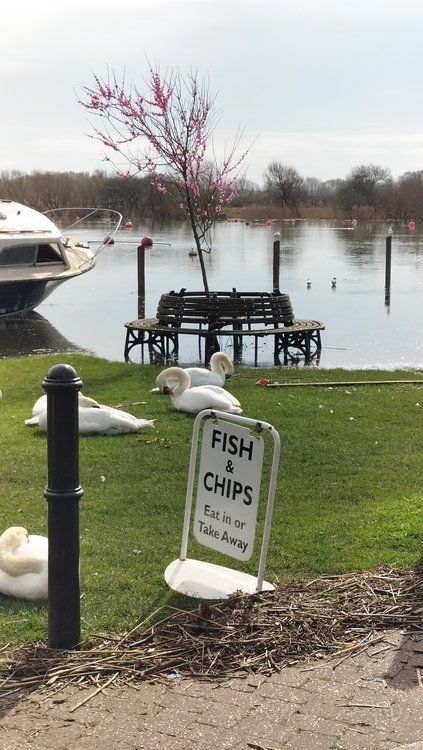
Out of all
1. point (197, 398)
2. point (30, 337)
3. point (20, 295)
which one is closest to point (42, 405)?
point (197, 398)

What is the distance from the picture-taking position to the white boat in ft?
85.7

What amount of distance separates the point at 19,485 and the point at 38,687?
359 cm

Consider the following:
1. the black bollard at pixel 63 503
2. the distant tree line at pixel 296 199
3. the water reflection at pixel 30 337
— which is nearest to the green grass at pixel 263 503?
the black bollard at pixel 63 503

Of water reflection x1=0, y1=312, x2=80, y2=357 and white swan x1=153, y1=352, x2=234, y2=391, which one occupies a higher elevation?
white swan x1=153, y1=352, x2=234, y2=391

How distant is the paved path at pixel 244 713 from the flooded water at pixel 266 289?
535 inches

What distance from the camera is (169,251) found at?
185 ft

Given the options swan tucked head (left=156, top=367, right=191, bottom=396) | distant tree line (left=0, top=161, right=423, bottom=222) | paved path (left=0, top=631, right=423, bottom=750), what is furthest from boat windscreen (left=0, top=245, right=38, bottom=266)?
distant tree line (left=0, top=161, right=423, bottom=222)

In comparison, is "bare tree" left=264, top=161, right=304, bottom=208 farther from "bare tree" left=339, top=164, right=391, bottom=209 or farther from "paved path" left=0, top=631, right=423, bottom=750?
"paved path" left=0, top=631, right=423, bottom=750

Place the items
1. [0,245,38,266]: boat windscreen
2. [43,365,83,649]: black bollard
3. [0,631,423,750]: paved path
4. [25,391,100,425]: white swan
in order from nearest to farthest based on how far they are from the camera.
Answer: [0,631,423,750]: paved path, [43,365,83,649]: black bollard, [25,391,100,425]: white swan, [0,245,38,266]: boat windscreen

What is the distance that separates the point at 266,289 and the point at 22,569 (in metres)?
29.7

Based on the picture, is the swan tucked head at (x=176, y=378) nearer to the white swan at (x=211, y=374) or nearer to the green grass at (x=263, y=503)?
the white swan at (x=211, y=374)

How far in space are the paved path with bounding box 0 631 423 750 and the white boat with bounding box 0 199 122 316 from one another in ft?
75.7

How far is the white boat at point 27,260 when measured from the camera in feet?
85.7

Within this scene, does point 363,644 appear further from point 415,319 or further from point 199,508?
point 415,319
